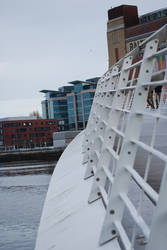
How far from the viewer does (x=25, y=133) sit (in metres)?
76.4

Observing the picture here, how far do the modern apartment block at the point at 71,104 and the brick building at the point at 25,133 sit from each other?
794cm

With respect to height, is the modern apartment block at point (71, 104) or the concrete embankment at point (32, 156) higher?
the modern apartment block at point (71, 104)

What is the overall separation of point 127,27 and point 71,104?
131ft

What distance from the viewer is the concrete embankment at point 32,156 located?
53.7 m

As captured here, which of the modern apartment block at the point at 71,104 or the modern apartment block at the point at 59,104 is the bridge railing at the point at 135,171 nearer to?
the modern apartment block at the point at 71,104

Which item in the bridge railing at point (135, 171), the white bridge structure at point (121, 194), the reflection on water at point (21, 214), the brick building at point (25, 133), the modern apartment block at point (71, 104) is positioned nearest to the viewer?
the bridge railing at point (135, 171)

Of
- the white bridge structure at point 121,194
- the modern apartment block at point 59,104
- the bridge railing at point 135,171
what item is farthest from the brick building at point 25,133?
the bridge railing at point 135,171

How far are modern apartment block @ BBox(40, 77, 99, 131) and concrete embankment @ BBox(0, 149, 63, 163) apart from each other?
84.3 ft

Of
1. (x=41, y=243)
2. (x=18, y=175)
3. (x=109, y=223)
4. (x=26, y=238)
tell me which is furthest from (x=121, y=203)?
(x=18, y=175)

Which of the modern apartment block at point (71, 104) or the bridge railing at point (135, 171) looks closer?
the bridge railing at point (135, 171)

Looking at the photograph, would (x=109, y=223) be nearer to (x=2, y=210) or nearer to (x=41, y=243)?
(x=41, y=243)

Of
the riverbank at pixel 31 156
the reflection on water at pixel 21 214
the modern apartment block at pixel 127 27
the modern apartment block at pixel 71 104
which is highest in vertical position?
the modern apartment block at pixel 127 27

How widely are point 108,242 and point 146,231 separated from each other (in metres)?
0.63

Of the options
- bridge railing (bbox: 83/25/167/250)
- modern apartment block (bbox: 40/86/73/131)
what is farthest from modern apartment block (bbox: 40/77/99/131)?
bridge railing (bbox: 83/25/167/250)
